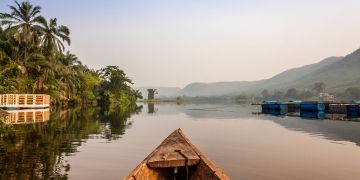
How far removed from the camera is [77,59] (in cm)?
8294

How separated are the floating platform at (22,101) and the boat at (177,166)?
3631 cm

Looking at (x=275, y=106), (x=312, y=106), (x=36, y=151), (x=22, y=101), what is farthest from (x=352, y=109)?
(x=36, y=151)

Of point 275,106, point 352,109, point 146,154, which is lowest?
point 146,154

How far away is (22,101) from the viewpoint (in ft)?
147

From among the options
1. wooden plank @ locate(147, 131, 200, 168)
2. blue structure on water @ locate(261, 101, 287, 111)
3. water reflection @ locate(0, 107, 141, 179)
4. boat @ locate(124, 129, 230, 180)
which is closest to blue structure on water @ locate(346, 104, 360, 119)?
blue structure on water @ locate(261, 101, 287, 111)

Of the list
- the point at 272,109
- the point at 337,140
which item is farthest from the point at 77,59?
the point at 337,140

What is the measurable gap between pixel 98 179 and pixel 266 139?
16931mm

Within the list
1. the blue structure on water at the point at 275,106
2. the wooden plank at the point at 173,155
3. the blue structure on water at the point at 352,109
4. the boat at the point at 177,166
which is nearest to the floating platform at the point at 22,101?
the wooden plank at the point at 173,155

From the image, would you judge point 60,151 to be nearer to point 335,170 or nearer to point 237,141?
point 237,141

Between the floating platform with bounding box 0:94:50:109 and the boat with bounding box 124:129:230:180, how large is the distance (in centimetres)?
3631

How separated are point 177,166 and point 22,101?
40.3 meters

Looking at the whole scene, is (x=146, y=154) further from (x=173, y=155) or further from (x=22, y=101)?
(x=22, y=101)

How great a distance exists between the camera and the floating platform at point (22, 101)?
41750 mm

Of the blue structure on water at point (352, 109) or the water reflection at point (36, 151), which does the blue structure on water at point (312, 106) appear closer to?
the blue structure on water at point (352, 109)
